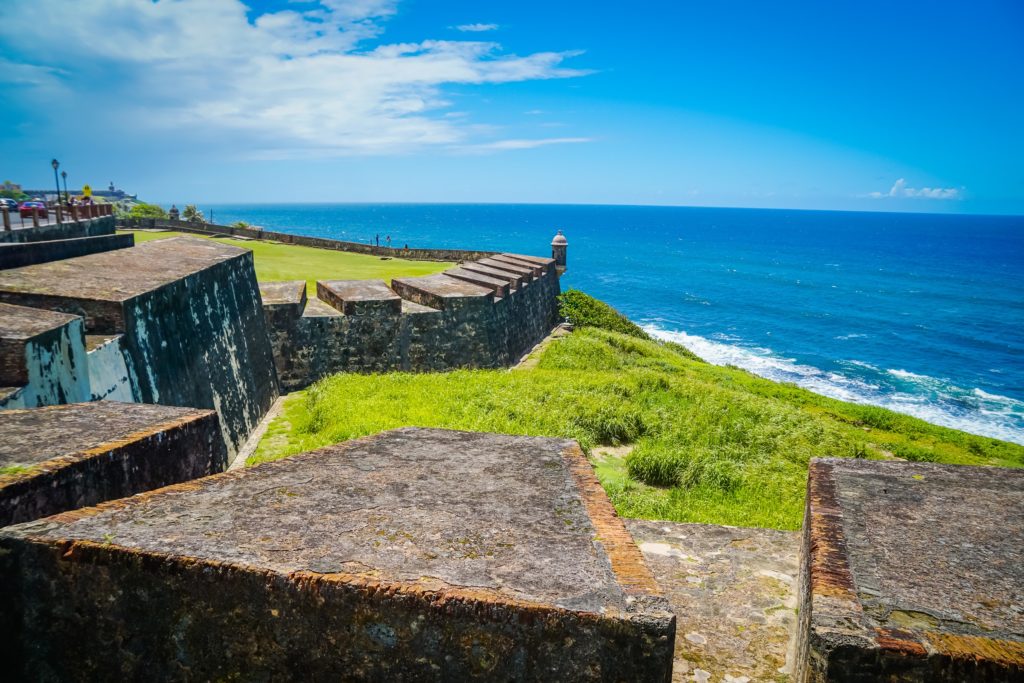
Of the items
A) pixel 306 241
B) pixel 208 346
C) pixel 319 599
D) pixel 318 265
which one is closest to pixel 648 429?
pixel 208 346

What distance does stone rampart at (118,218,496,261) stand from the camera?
30281mm

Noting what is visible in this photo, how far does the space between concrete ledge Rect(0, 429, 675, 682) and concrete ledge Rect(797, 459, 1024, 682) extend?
0.89 metres

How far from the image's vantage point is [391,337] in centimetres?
1521

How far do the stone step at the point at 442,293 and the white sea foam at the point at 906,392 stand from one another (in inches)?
874

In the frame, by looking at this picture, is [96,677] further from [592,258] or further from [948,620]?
[592,258]

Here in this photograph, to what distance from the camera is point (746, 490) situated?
890 cm

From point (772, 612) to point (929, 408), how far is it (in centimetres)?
3163

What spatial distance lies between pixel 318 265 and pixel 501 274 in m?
8.67

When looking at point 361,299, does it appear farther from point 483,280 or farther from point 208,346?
point 208,346

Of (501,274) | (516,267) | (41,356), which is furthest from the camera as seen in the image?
(516,267)

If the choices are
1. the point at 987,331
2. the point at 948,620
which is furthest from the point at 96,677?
the point at 987,331

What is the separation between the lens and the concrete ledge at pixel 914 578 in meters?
2.46

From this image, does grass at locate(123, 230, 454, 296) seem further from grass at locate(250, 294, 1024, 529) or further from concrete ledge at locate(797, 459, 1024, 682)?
concrete ledge at locate(797, 459, 1024, 682)

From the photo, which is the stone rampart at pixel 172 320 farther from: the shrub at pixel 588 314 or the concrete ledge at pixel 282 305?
the shrub at pixel 588 314
